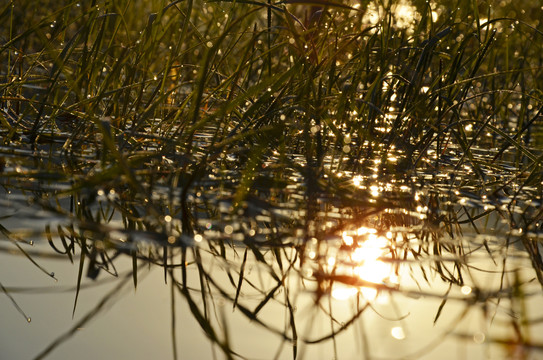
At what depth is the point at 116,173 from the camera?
1.34 m

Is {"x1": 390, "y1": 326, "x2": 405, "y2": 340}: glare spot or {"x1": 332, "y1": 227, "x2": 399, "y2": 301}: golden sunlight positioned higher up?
{"x1": 332, "y1": 227, "x2": 399, "y2": 301}: golden sunlight

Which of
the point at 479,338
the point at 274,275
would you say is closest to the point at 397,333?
the point at 479,338

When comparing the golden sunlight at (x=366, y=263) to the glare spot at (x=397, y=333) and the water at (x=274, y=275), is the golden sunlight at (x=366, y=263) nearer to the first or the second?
the water at (x=274, y=275)

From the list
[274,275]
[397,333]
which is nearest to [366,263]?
[274,275]

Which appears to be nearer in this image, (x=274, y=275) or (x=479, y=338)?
(x=479, y=338)

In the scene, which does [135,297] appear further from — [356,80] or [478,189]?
[356,80]

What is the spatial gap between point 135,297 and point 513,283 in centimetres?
52

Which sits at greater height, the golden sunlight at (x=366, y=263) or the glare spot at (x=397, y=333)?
the golden sunlight at (x=366, y=263)

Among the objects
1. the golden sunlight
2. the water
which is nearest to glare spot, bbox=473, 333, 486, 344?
the water

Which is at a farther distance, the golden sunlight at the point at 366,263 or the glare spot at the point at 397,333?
the golden sunlight at the point at 366,263

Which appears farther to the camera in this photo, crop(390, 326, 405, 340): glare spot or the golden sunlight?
the golden sunlight

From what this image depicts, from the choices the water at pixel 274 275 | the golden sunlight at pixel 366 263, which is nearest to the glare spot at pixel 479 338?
the water at pixel 274 275

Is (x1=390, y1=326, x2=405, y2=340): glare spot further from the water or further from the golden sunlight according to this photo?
the golden sunlight

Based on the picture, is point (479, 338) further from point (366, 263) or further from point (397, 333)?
point (366, 263)
